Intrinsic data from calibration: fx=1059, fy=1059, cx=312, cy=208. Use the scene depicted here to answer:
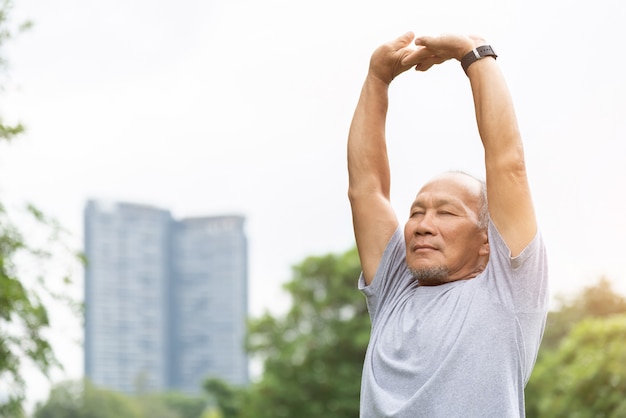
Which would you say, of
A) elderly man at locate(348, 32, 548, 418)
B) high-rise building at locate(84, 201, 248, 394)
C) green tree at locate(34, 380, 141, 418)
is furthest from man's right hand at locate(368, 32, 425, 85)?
high-rise building at locate(84, 201, 248, 394)

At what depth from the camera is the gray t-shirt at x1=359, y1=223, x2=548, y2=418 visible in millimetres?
2920

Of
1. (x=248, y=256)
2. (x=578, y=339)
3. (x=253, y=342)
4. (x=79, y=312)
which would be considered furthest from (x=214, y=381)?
(x=248, y=256)

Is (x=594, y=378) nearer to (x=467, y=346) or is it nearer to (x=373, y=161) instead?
(x=373, y=161)

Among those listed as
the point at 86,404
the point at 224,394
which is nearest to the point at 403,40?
the point at 224,394

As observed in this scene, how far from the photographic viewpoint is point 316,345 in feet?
90.1

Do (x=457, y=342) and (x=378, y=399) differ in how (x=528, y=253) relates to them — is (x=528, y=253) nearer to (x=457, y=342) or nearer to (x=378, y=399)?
(x=457, y=342)

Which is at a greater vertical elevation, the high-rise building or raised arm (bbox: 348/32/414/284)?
the high-rise building

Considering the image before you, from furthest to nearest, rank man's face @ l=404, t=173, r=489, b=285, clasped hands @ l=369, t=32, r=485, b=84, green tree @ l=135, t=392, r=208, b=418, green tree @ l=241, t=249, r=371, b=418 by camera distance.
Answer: green tree @ l=135, t=392, r=208, b=418, green tree @ l=241, t=249, r=371, b=418, clasped hands @ l=369, t=32, r=485, b=84, man's face @ l=404, t=173, r=489, b=285

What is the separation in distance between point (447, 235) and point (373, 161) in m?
0.50

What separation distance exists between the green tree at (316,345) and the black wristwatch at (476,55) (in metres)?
22.3

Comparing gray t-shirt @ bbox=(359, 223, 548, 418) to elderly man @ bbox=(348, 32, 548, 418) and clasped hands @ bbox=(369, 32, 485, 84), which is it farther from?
clasped hands @ bbox=(369, 32, 485, 84)

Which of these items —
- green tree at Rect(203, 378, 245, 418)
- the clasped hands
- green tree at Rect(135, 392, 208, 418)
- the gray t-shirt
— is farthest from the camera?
green tree at Rect(135, 392, 208, 418)

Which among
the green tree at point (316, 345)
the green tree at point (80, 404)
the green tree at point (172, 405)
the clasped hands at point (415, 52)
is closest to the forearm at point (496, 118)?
the clasped hands at point (415, 52)

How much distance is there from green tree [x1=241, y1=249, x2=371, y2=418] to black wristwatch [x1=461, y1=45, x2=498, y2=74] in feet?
73.2
